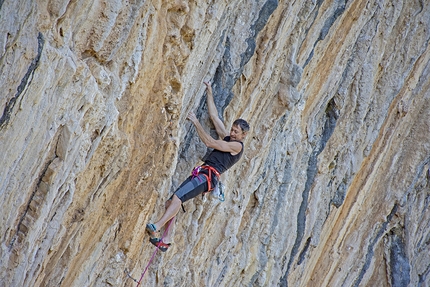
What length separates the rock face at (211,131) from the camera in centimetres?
534

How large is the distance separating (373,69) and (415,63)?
1341mm

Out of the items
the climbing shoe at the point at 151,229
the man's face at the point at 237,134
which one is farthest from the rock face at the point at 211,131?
the man's face at the point at 237,134

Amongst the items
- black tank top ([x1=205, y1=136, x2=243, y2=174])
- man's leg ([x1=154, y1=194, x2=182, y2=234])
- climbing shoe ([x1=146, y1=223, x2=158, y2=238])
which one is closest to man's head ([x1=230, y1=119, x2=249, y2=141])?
→ black tank top ([x1=205, y1=136, x2=243, y2=174])

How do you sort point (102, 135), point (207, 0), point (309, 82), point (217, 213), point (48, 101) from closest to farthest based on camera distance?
point (48, 101) → point (102, 135) → point (207, 0) → point (217, 213) → point (309, 82)

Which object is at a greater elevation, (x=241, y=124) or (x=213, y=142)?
(x=241, y=124)

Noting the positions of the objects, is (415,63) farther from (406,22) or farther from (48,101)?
(48,101)

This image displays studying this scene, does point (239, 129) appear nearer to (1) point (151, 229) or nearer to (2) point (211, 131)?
(2) point (211, 131)

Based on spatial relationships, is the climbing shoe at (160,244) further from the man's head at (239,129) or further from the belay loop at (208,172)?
the man's head at (239,129)

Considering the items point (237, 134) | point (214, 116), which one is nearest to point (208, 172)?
point (237, 134)

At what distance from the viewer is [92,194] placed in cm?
635

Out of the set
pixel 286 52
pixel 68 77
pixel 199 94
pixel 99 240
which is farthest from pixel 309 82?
pixel 68 77

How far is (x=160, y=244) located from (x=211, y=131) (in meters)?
1.58

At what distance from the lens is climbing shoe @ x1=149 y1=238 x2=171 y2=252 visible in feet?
24.3

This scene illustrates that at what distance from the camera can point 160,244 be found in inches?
296
